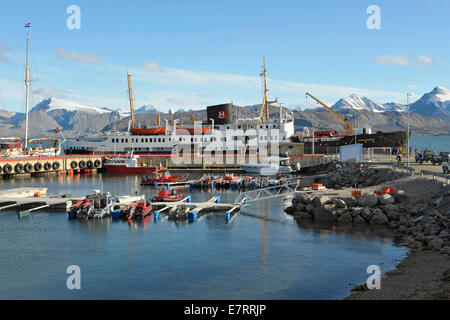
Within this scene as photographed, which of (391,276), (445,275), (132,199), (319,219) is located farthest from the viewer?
(132,199)

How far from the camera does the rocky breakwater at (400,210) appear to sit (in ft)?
81.8

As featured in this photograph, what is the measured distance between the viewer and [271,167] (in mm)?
69125

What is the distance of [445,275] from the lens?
17.1 m

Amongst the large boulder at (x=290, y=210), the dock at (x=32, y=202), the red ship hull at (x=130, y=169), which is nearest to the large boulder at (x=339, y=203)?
the large boulder at (x=290, y=210)

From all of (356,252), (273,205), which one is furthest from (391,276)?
(273,205)

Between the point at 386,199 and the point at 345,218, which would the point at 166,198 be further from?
the point at 386,199

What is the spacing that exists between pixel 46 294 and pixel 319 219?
2084 centimetres

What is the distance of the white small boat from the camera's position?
225 feet

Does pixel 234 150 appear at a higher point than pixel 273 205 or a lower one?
higher

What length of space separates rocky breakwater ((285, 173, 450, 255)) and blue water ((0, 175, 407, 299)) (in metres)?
1.64

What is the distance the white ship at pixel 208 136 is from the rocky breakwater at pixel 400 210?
50.5m

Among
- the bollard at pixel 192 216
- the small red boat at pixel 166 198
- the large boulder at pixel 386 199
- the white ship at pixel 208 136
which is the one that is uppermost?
the white ship at pixel 208 136

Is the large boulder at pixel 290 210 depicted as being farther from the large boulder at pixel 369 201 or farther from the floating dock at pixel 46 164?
the floating dock at pixel 46 164

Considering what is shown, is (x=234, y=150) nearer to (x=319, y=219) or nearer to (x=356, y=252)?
(x=319, y=219)
